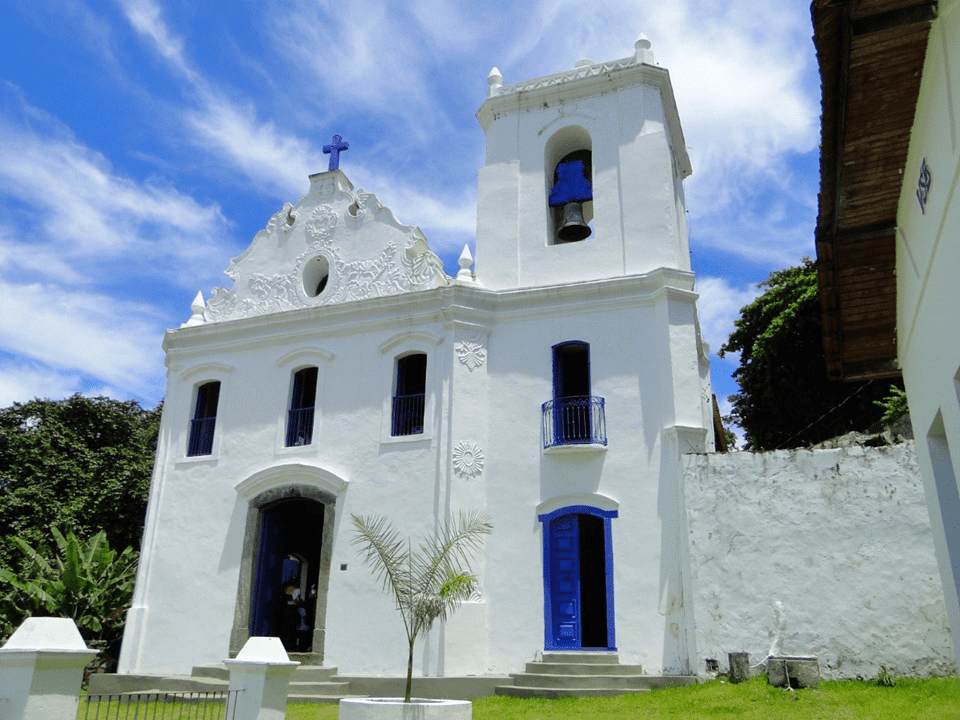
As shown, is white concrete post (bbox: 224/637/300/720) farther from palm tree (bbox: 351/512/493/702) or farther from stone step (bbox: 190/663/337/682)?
stone step (bbox: 190/663/337/682)

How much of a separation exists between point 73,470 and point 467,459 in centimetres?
1233

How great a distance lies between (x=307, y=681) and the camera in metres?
12.7

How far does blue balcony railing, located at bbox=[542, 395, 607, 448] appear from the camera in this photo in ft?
44.6

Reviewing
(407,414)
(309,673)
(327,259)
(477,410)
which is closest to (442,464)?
(477,410)

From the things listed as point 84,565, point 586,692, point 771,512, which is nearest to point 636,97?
point 771,512

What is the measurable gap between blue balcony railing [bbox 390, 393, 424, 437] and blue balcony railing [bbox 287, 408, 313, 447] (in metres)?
1.73

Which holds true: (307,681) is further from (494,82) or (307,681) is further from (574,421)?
(494,82)

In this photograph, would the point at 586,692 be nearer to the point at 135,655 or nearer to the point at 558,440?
the point at 558,440

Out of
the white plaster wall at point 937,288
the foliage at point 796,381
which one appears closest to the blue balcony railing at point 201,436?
the white plaster wall at point 937,288

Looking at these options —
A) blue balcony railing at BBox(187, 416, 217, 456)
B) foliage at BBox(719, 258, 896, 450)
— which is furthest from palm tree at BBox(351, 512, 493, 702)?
foliage at BBox(719, 258, 896, 450)

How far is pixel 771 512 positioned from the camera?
1200 cm

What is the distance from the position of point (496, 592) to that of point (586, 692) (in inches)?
89.3

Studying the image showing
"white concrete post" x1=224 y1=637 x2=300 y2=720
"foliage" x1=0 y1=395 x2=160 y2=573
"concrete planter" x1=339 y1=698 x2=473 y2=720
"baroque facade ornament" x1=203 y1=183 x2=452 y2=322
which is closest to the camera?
"white concrete post" x1=224 y1=637 x2=300 y2=720

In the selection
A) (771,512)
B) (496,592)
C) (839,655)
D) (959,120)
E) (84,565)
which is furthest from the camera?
(84,565)
